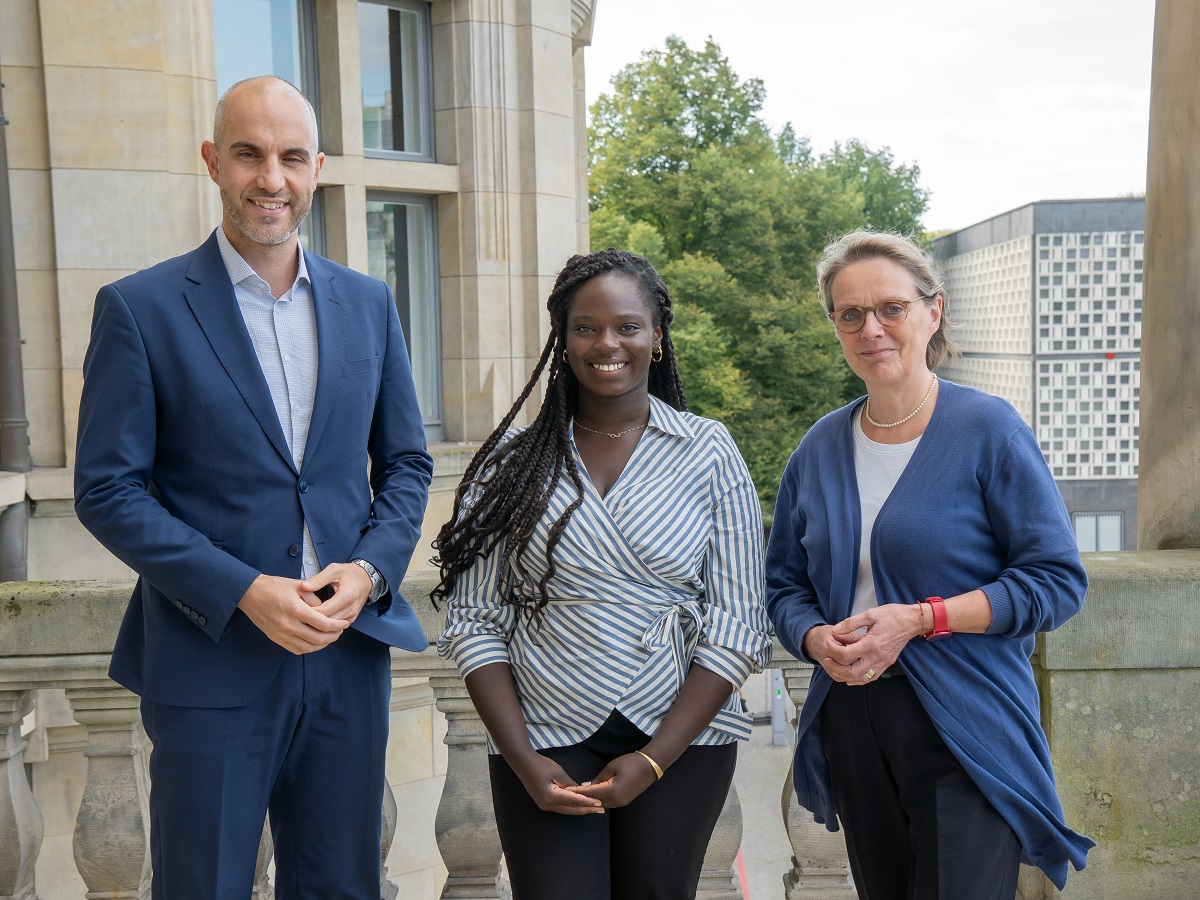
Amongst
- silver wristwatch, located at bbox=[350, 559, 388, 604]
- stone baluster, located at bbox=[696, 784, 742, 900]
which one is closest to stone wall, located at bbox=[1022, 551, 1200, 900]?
stone baluster, located at bbox=[696, 784, 742, 900]

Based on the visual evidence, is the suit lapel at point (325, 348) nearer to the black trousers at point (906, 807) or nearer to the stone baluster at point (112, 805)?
the stone baluster at point (112, 805)

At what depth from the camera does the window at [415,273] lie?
9.30 metres

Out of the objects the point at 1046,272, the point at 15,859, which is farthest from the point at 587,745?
the point at 1046,272

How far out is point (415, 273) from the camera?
9.48 m

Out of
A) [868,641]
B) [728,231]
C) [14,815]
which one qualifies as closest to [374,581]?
[868,641]

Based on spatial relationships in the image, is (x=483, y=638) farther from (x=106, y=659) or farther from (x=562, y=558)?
(x=106, y=659)

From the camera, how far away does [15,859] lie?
9.72 ft

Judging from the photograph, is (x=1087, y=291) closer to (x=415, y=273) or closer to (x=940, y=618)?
(x=415, y=273)

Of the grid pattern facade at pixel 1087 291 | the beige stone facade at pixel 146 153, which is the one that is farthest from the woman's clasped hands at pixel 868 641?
the grid pattern facade at pixel 1087 291

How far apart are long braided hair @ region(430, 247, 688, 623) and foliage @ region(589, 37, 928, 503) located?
27.2 meters

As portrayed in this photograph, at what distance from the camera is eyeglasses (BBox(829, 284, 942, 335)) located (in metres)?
2.52

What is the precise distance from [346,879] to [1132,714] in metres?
2.06

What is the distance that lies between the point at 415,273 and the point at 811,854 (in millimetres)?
7104

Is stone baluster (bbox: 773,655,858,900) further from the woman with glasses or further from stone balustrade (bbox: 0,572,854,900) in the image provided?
the woman with glasses
